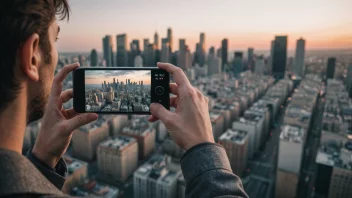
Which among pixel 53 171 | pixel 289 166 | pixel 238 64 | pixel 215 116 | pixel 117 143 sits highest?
pixel 53 171

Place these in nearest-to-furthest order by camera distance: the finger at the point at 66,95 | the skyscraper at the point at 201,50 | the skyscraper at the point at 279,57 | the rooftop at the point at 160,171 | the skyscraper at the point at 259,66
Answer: the finger at the point at 66,95 → the rooftop at the point at 160,171 → the skyscraper at the point at 279,57 → the skyscraper at the point at 259,66 → the skyscraper at the point at 201,50

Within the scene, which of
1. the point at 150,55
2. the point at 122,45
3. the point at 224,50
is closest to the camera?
the point at 122,45

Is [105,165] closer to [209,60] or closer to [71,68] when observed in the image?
[71,68]

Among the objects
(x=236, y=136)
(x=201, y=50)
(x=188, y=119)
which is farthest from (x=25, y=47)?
(x=201, y=50)

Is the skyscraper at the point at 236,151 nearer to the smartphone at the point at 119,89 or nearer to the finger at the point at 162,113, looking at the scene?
the smartphone at the point at 119,89

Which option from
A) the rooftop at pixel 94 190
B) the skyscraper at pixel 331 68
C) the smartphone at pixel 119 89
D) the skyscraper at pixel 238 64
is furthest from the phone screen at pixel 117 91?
the skyscraper at pixel 238 64

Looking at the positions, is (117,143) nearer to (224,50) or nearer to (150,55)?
(150,55)

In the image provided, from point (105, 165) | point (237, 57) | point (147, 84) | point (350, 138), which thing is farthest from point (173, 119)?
point (237, 57)
